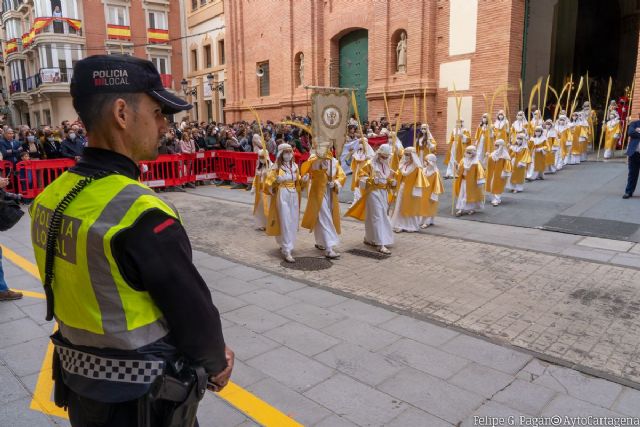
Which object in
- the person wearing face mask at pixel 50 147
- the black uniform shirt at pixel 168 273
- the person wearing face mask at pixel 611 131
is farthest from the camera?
the person wearing face mask at pixel 611 131

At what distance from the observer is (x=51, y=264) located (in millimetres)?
1668

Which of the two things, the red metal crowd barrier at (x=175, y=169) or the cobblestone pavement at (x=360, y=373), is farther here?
the red metal crowd barrier at (x=175, y=169)

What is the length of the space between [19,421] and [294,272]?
13.3 ft

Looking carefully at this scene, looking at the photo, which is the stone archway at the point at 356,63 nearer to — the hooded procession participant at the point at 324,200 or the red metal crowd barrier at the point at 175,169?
the red metal crowd barrier at the point at 175,169

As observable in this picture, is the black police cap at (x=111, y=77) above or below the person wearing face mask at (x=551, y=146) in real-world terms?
above

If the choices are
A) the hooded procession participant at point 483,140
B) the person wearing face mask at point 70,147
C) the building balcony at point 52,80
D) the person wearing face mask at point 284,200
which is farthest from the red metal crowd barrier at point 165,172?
the building balcony at point 52,80

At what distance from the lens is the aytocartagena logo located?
162 centimetres

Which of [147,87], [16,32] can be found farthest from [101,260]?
[16,32]

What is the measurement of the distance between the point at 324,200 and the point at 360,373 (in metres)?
4.17

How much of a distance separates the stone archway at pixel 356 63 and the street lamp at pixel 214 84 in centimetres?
1356

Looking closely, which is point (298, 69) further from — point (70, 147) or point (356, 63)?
point (70, 147)

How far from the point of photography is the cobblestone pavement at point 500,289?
455 centimetres

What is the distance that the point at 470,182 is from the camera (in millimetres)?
10516

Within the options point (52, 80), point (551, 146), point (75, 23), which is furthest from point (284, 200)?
point (75, 23)
